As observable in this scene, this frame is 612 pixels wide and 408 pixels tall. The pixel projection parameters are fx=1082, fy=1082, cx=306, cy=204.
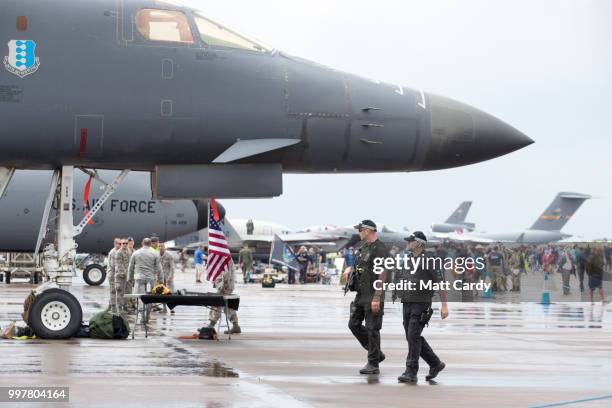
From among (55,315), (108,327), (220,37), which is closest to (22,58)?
(220,37)

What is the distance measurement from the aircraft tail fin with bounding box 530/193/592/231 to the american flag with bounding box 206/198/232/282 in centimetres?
9321

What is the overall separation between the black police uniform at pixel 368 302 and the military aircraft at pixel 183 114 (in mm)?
3159

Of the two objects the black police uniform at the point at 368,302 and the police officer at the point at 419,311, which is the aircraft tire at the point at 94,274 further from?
the police officer at the point at 419,311

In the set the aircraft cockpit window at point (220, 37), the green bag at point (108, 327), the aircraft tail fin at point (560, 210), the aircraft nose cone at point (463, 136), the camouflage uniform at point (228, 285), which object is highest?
the aircraft tail fin at point (560, 210)

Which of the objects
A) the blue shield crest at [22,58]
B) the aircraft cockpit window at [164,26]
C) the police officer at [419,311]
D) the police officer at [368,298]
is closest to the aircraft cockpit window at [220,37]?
the aircraft cockpit window at [164,26]

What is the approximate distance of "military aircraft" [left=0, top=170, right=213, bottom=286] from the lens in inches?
1403

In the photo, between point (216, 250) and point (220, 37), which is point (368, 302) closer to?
point (220, 37)

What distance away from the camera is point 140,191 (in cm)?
3697

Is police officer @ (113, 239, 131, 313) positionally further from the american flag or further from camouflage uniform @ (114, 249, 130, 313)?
the american flag

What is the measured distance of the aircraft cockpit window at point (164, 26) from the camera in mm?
16484

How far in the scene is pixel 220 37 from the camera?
1675 centimetres

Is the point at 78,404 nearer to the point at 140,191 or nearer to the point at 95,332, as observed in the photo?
the point at 95,332

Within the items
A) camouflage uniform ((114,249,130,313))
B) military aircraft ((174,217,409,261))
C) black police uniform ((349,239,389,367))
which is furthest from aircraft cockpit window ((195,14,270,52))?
military aircraft ((174,217,409,261))

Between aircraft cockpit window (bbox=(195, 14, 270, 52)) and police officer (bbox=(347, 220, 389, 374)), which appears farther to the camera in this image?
aircraft cockpit window (bbox=(195, 14, 270, 52))
